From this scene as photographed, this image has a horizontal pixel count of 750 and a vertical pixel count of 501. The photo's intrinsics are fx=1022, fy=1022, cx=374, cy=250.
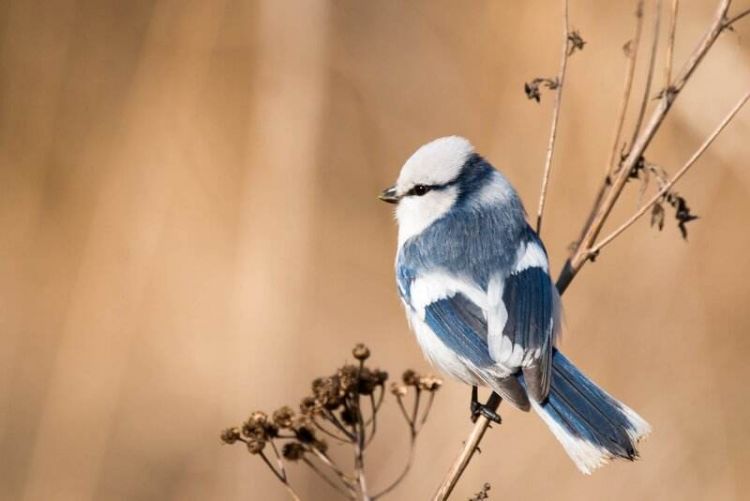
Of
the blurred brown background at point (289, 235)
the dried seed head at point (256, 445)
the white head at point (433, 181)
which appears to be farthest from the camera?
the blurred brown background at point (289, 235)

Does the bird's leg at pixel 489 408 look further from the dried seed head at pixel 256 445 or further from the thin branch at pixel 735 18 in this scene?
the thin branch at pixel 735 18

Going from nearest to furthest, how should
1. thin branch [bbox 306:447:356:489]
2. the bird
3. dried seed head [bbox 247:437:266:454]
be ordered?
1. thin branch [bbox 306:447:356:489]
2. dried seed head [bbox 247:437:266:454]
3. the bird

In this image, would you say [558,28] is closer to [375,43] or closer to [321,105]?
[375,43]

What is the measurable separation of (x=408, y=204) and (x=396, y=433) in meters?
1.71

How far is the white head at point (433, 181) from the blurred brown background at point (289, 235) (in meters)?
0.87

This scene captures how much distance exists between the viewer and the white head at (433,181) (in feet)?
8.50

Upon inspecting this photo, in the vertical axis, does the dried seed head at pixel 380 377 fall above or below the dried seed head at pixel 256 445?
above

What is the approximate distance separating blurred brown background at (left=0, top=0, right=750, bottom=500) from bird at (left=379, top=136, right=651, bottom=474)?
0.92m

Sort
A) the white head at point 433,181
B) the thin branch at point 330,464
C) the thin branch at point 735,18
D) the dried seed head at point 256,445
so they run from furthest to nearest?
the white head at point 433,181
the dried seed head at point 256,445
the thin branch at point 330,464
the thin branch at point 735,18

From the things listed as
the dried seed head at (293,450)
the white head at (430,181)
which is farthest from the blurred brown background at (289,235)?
the dried seed head at (293,450)

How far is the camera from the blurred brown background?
137 inches

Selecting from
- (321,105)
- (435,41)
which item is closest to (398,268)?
(321,105)

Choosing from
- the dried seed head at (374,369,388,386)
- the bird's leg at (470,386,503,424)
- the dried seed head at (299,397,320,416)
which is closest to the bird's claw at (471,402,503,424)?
the bird's leg at (470,386,503,424)

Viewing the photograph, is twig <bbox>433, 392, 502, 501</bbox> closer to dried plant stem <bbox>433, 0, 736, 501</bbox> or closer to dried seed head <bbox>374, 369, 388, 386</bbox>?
dried plant stem <bbox>433, 0, 736, 501</bbox>
